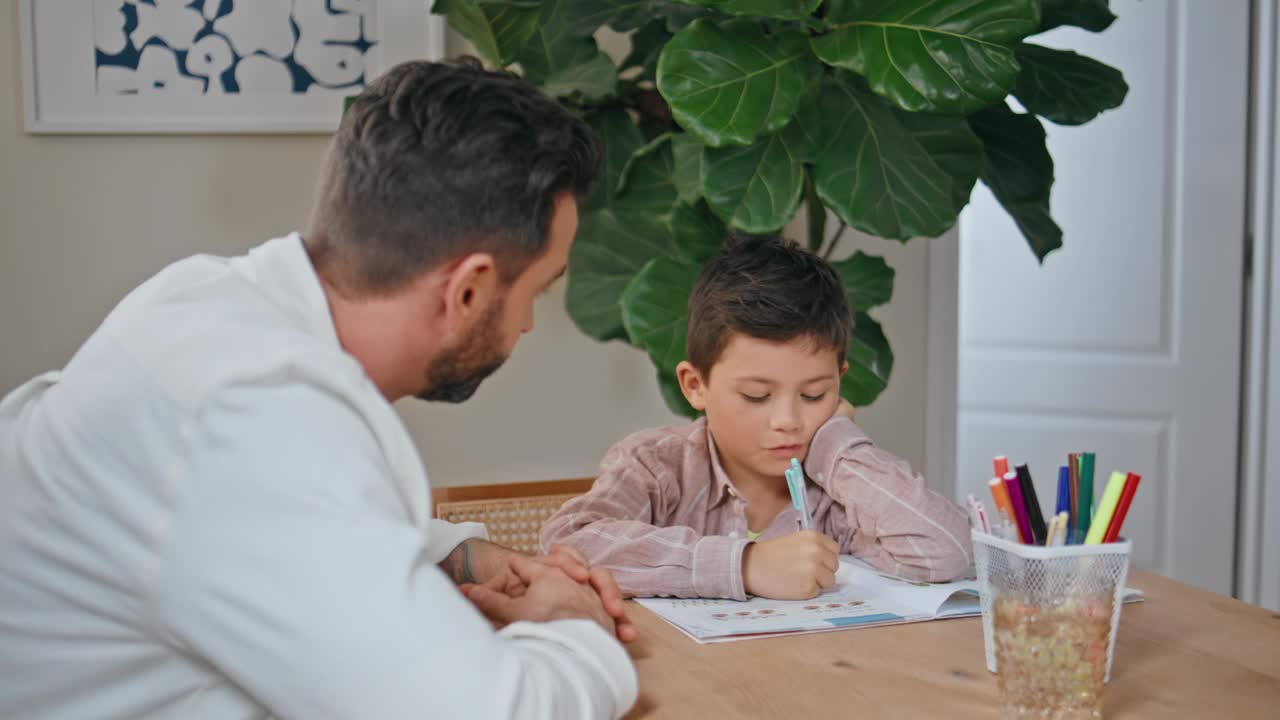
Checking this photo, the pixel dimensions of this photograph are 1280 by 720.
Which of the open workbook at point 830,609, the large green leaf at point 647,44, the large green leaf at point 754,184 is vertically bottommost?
the open workbook at point 830,609

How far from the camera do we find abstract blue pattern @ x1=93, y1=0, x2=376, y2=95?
251 cm

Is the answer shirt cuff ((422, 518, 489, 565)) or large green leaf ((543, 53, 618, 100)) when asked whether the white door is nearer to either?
large green leaf ((543, 53, 618, 100))

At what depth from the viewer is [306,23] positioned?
101 inches

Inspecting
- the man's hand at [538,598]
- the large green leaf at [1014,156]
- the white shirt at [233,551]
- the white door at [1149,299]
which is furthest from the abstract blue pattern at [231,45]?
the white door at [1149,299]

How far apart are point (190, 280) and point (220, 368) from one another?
19 cm

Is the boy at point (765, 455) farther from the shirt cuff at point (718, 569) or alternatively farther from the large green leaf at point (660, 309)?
the large green leaf at point (660, 309)

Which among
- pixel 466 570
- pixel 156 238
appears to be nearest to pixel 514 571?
pixel 466 570

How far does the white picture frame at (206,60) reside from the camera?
2.50 meters

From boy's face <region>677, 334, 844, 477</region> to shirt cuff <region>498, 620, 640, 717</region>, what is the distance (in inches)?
28.7

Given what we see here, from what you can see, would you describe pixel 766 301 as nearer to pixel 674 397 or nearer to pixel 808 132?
pixel 808 132

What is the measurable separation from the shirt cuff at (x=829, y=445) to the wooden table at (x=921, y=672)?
436 millimetres

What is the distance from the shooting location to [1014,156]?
2225mm

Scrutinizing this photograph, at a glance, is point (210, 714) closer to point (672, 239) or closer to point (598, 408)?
point (672, 239)

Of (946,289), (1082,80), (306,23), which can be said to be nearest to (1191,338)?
(946,289)
